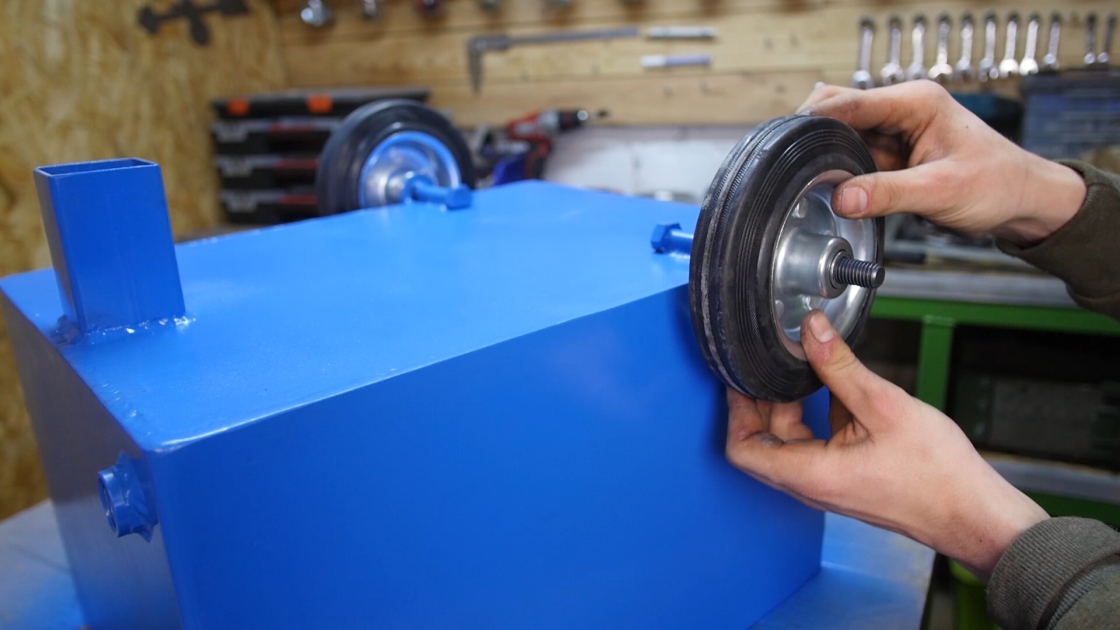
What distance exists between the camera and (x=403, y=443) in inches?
18.5

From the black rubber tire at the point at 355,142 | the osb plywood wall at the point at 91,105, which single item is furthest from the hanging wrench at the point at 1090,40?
the osb plywood wall at the point at 91,105

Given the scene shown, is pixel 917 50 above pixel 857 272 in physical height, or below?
above

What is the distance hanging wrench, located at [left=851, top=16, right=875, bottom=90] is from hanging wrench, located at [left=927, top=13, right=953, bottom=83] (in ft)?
0.44

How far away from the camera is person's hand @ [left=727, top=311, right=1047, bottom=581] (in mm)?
588

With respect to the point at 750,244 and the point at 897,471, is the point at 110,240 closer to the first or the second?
the point at 750,244

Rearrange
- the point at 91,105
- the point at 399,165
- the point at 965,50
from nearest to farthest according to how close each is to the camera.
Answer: the point at 399,165, the point at 965,50, the point at 91,105

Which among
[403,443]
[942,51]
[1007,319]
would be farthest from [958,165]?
[942,51]

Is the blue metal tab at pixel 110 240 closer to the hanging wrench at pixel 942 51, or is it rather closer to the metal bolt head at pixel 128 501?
the metal bolt head at pixel 128 501

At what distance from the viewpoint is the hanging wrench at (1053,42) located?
165 centimetres

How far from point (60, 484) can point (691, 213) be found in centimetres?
Result: 70

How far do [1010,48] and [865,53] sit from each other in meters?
0.30

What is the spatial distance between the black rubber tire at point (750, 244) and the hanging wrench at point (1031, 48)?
1381mm

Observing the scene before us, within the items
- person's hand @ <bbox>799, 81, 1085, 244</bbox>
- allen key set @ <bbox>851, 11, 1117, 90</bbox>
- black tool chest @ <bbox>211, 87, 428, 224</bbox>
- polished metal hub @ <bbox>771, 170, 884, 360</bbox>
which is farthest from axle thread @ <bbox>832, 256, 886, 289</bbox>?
black tool chest @ <bbox>211, 87, 428, 224</bbox>

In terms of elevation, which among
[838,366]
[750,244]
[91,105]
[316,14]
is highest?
[316,14]
